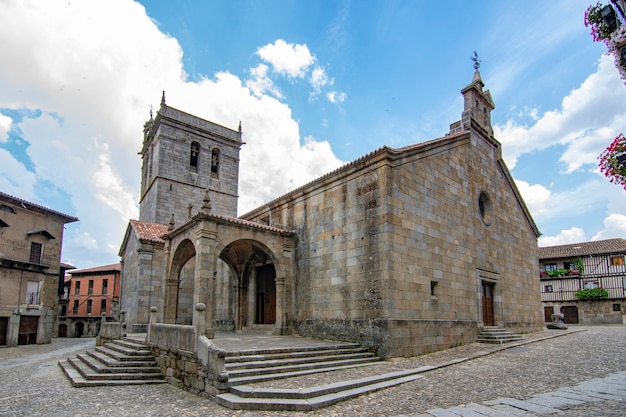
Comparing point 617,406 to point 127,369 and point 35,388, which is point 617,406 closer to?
point 127,369

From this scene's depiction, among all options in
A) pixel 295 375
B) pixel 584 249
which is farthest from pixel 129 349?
pixel 584 249

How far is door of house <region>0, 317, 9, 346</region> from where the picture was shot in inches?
886

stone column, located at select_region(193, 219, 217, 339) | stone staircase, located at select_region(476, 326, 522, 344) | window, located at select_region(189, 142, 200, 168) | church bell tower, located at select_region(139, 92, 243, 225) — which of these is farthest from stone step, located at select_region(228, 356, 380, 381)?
window, located at select_region(189, 142, 200, 168)

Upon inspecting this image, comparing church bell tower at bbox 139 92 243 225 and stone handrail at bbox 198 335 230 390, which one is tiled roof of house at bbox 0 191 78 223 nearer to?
church bell tower at bbox 139 92 243 225

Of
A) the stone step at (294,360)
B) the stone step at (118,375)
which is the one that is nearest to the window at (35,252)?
the stone step at (118,375)

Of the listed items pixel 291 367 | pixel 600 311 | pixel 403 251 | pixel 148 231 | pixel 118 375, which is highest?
pixel 148 231

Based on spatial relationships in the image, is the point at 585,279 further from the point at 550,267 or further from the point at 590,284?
the point at 550,267

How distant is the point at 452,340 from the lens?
13086 mm

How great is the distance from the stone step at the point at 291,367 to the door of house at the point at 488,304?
243 inches

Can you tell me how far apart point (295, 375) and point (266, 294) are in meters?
8.67

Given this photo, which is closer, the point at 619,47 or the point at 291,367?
the point at 619,47

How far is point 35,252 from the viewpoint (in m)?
25.3

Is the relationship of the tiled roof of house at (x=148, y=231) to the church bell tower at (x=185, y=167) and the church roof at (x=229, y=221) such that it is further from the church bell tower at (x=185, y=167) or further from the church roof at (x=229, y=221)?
the church bell tower at (x=185, y=167)

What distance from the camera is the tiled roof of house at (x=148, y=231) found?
18.9 m
